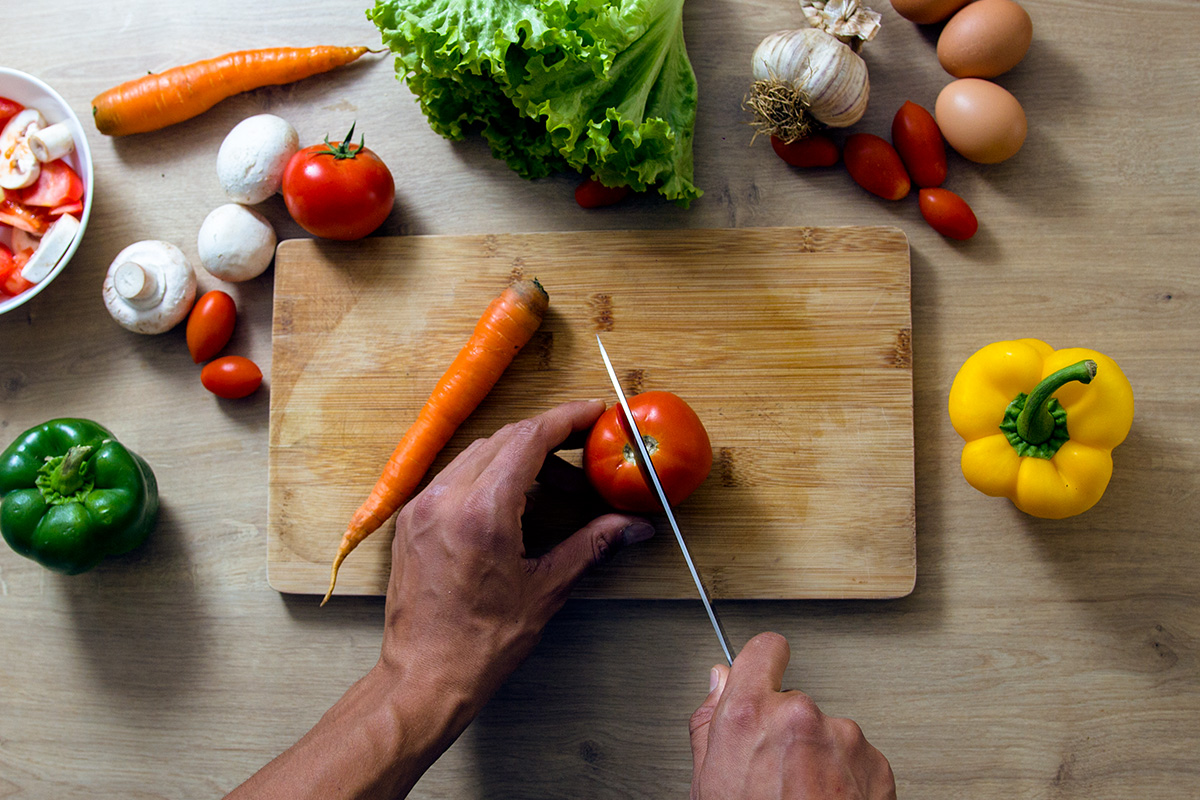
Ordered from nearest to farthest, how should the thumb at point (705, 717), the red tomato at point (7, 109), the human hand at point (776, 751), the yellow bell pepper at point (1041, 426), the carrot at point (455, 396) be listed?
the human hand at point (776, 751)
the thumb at point (705, 717)
the yellow bell pepper at point (1041, 426)
the carrot at point (455, 396)
the red tomato at point (7, 109)

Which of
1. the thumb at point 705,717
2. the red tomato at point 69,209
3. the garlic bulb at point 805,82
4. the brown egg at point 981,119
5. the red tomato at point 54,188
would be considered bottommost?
the thumb at point 705,717

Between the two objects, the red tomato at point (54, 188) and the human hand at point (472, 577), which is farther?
the red tomato at point (54, 188)

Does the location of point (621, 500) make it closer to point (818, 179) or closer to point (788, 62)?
point (818, 179)

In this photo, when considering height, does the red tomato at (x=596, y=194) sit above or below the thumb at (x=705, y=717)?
above

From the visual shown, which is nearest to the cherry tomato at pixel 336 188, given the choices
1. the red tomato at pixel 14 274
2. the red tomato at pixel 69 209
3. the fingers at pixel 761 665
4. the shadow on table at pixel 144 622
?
the red tomato at pixel 69 209

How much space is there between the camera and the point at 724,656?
1.57 m

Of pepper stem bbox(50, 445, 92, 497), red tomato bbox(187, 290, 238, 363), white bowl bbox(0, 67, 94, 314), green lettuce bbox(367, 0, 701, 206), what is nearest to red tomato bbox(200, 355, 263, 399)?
red tomato bbox(187, 290, 238, 363)

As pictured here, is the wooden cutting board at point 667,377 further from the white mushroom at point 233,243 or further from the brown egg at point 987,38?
the brown egg at point 987,38

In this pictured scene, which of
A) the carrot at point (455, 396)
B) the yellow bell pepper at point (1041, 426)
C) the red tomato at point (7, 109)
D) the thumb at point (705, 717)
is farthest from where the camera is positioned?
the red tomato at point (7, 109)

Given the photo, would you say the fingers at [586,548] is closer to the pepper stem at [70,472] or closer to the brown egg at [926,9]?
the pepper stem at [70,472]

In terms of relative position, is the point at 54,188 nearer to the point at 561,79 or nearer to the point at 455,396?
the point at 455,396

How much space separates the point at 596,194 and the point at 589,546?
703 millimetres

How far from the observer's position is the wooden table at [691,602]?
1562mm

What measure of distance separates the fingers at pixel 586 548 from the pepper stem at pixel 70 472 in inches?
35.0
